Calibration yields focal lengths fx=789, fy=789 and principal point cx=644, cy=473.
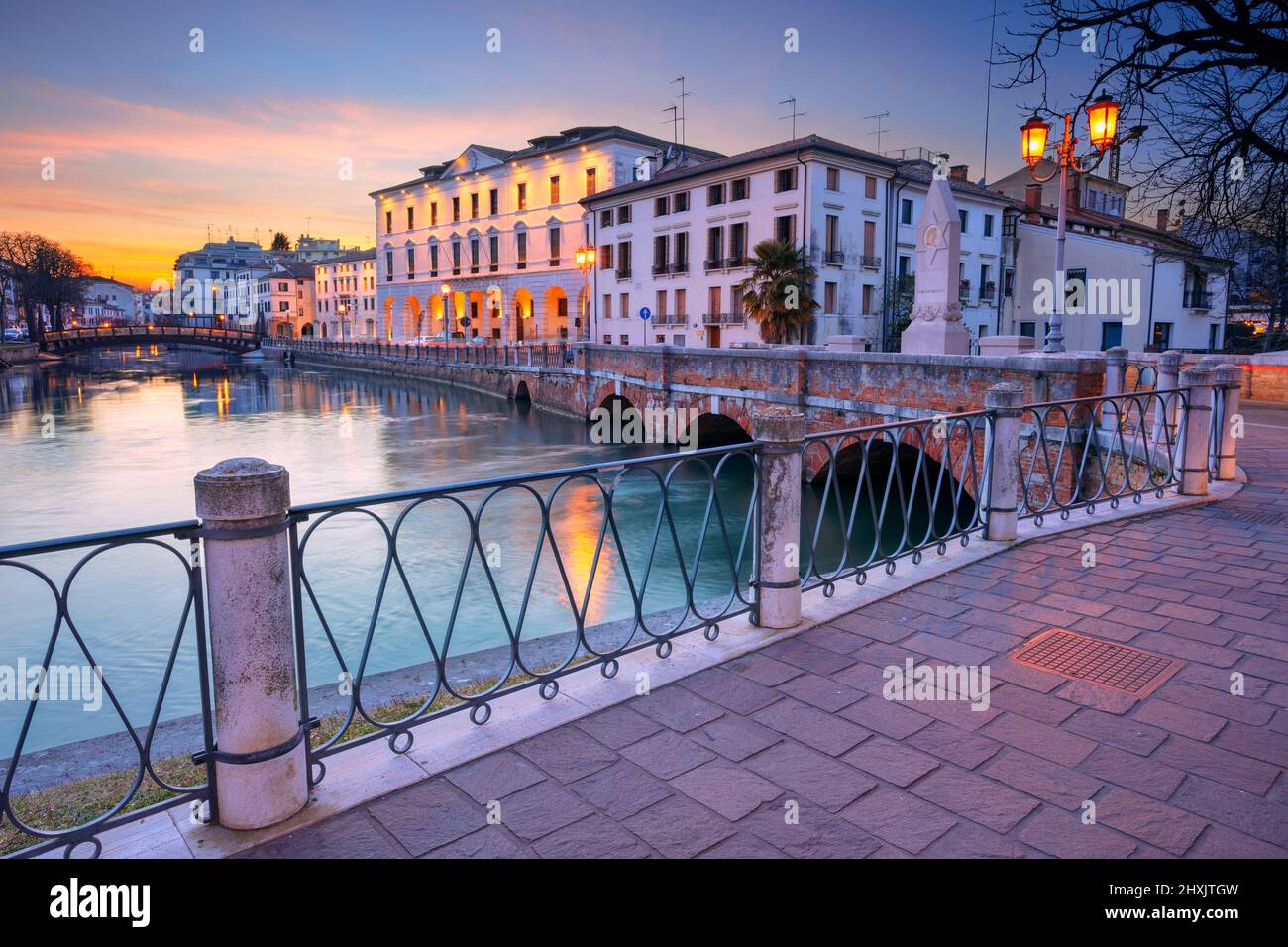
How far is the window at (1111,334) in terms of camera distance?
36062 mm

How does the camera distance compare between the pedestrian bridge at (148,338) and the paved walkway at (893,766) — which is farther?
the pedestrian bridge at (148,338)

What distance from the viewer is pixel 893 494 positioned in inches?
Result: 771

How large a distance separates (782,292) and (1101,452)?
20982mm

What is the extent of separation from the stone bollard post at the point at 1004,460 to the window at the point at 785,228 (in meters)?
27.0

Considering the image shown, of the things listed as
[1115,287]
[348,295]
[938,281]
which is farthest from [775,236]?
[348,295]

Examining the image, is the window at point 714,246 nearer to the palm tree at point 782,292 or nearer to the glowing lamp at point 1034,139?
the palm tree at point 782,292

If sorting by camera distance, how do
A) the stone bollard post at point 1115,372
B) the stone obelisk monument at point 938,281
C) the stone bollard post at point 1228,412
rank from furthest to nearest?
the stone obelisk monument at point 938,281 → the stone bollard post at point 1115,372 → the stone bollard post at point 1228,412

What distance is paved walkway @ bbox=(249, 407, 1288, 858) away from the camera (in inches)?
103

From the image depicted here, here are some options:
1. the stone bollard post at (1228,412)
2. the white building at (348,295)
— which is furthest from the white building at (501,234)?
the stone bollard post at (1228,412)

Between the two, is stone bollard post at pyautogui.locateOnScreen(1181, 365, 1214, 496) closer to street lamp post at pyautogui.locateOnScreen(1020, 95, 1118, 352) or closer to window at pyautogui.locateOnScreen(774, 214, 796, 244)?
street lamp post at pyautogui.locateOnScreen(1020, 95, 1118, 352)

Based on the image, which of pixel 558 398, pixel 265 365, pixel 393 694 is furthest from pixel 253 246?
pixel 393 694

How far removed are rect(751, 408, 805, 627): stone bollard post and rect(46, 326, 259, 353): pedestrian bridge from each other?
79.0 m

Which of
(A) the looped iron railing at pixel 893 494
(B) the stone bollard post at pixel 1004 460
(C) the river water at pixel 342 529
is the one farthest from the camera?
(C) the river water at pixel 342 529

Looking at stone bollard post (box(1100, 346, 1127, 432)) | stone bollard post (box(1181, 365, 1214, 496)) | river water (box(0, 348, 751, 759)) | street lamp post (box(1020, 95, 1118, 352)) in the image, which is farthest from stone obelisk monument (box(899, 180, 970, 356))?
stone bollard post (box(1181, 365, 1214, 496))
